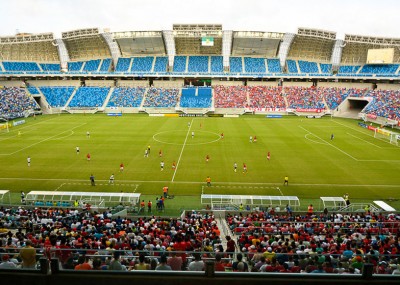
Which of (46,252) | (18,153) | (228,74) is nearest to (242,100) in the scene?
(228,74)

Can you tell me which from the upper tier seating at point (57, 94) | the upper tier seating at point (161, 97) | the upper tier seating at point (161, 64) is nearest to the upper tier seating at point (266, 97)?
the upper tier seating at point (161, 97)

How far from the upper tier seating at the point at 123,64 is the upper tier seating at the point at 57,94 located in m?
A: 13.5

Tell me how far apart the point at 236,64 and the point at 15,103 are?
55297mm

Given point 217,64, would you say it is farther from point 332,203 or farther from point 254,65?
point 332,203

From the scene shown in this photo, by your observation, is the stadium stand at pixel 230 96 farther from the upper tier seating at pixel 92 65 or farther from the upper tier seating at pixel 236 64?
the upper tier seating at pixel 92 65

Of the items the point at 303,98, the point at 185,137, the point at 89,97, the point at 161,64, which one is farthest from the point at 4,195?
the point at 161,64

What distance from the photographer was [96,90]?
8356 cm

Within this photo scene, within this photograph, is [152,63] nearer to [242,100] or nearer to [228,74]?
[228,74]

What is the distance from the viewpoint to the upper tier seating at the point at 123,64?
8956cm

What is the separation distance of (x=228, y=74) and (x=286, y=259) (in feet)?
265

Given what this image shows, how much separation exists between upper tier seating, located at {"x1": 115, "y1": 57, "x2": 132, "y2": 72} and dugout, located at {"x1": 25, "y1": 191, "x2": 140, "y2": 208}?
7086 cm

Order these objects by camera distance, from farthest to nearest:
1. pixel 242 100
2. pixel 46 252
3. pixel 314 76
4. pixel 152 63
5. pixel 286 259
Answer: pixel 152 63 < pixel 314 76 < pixel 242 100 < pixel 286 259 < pixel 46 252

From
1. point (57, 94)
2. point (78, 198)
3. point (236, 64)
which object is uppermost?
point (236, 64)

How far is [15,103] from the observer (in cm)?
6844
